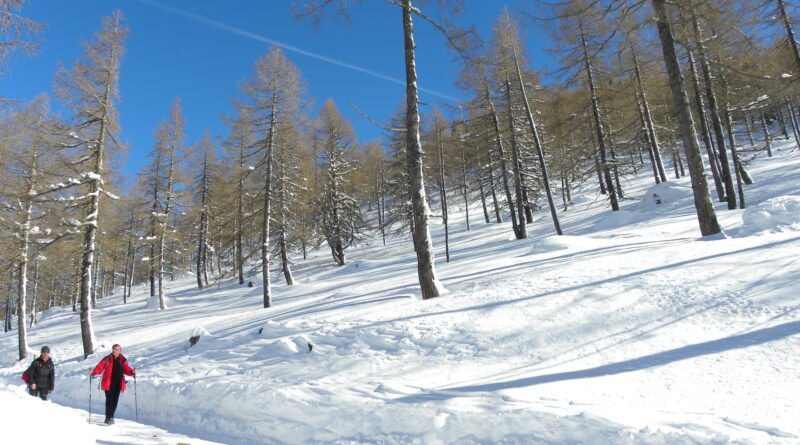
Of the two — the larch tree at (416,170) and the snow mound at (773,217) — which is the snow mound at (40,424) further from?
the snow mound at (773,217)

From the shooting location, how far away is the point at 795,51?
11.9 meters

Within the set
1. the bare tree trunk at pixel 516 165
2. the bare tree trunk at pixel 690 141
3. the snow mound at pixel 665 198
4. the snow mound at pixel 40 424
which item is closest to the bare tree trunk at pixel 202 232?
the bare tree trunk at pixel 516 165

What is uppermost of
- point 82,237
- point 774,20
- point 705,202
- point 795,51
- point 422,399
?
point 774,20

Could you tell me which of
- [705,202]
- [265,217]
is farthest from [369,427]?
[265,217]

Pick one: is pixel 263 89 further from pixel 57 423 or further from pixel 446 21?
pixel 57 423

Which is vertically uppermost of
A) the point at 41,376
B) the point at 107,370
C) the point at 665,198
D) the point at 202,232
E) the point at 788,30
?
the point at 788,30

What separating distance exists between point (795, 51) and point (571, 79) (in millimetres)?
6657

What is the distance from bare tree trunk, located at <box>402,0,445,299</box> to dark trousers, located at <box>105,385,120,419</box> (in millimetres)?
5980

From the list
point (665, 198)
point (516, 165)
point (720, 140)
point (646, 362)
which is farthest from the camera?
Answer: point (516, 165)

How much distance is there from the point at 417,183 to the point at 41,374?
30.5 feet

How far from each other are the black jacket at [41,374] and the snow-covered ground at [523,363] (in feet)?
2.38

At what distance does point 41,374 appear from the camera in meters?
7.94

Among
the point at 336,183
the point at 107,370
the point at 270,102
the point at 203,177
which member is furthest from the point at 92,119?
the point at 203,177

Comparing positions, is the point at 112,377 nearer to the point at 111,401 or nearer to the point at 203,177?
the point at 111,401
